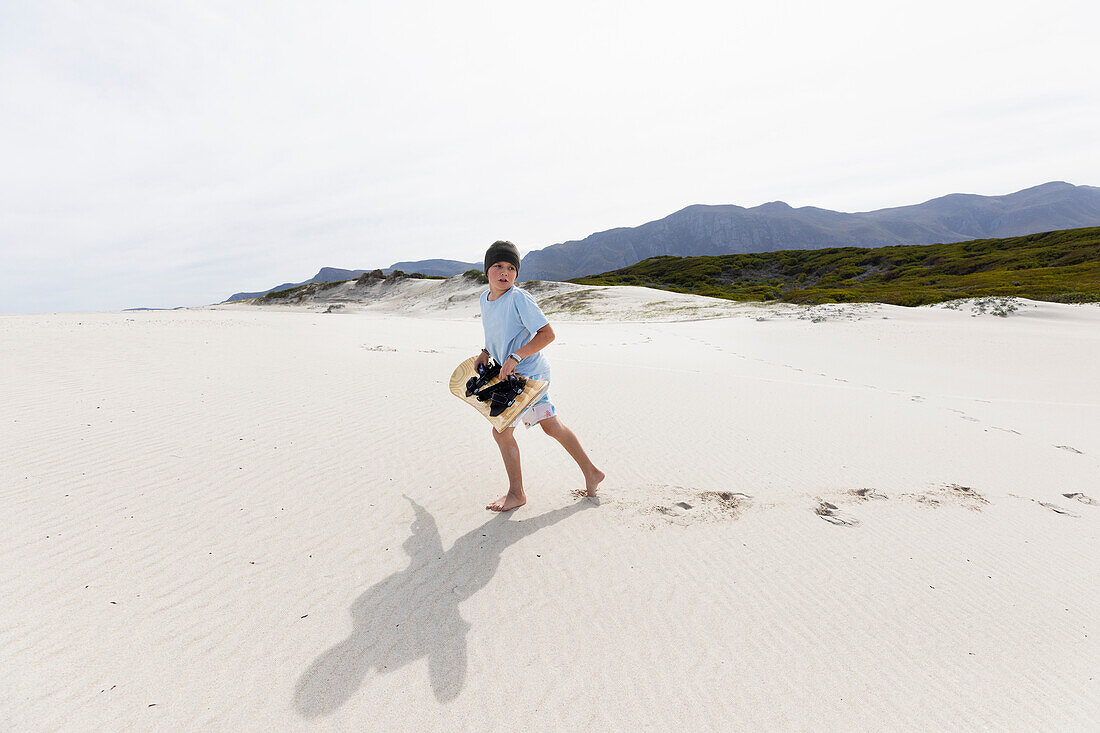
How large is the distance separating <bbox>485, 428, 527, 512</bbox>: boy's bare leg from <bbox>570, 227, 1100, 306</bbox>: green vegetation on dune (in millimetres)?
30721

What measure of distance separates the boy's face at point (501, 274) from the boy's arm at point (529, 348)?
0.45 m

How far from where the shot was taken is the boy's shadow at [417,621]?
2225 mm

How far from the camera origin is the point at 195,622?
8.31 ft

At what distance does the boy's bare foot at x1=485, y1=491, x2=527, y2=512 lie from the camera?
3961mm

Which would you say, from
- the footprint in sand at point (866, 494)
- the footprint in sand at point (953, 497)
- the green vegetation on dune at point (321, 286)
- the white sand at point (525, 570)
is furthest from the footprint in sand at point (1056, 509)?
the green vegetation on dune at point (321, 286)

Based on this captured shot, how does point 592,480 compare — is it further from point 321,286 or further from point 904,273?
point 321,286

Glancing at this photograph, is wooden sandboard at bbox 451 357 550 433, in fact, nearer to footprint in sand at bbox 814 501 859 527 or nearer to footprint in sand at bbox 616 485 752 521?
footprint in sand at bbox 616 485 752 521

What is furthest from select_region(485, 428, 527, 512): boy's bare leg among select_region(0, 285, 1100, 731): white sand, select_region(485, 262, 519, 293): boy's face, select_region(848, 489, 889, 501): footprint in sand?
select_region(848, 489, 889, 501): footprint in sand

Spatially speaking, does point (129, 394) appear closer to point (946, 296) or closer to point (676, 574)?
point (676, 574)

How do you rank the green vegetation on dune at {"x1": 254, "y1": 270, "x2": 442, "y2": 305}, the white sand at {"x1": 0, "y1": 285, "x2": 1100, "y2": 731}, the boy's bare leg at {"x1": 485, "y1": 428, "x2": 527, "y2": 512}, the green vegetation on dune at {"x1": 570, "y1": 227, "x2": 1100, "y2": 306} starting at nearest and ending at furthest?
the white sand at {"x1": 0, "y1": 285, "x2": 1100, "y2": 731}, the boy's bare leg at {"x1": 485, "y1": 428, "x2": 527, "y2": 512}, the green vegetation on dune at {"x1": 570, "y1": 227, "x2": 1100, "y2": 306}, the green vegetation on dune at {"x1": 254, "y1": 270, "x2": 442, "y2": 305}

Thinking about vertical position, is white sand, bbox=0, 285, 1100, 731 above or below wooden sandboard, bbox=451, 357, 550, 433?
below

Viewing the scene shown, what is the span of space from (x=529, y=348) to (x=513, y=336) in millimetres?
269

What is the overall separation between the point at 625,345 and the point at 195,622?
16648 millimetres

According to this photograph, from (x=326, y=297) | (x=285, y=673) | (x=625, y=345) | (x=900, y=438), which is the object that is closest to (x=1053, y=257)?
(x=625, y=345)
